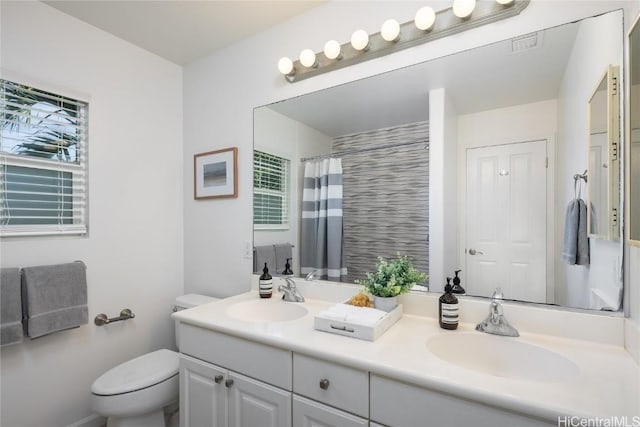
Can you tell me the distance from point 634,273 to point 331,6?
1.70m

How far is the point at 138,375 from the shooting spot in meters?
1.54

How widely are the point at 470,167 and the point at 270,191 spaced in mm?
1103

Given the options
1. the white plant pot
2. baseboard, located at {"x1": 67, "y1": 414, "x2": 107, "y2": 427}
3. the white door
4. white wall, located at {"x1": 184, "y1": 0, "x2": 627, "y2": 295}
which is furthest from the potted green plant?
baseboard, located at {"x1": 67, "y1": 414, "x2": 107, "y2": 427}

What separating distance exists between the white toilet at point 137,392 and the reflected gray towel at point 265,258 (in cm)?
67

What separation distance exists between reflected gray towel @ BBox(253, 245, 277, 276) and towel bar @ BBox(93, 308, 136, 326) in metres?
0.84

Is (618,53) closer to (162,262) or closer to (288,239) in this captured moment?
(288,239)

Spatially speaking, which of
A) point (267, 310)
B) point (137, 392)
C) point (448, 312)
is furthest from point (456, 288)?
point (137, 392)

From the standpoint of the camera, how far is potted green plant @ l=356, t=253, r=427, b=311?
126cm

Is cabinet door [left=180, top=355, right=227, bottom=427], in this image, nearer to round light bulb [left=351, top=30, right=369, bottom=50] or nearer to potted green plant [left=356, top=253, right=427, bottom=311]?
potted green plant [left=356, top=253, right=427, bottom=311]

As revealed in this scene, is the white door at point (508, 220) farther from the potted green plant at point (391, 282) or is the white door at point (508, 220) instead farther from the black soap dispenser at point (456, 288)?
the potted green plant at point (391, 282)

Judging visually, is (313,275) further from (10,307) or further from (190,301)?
(10,307)

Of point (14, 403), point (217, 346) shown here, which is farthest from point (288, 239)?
point (14, 403)

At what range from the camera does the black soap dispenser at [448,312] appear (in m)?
1.14

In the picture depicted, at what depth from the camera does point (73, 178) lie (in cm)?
170
